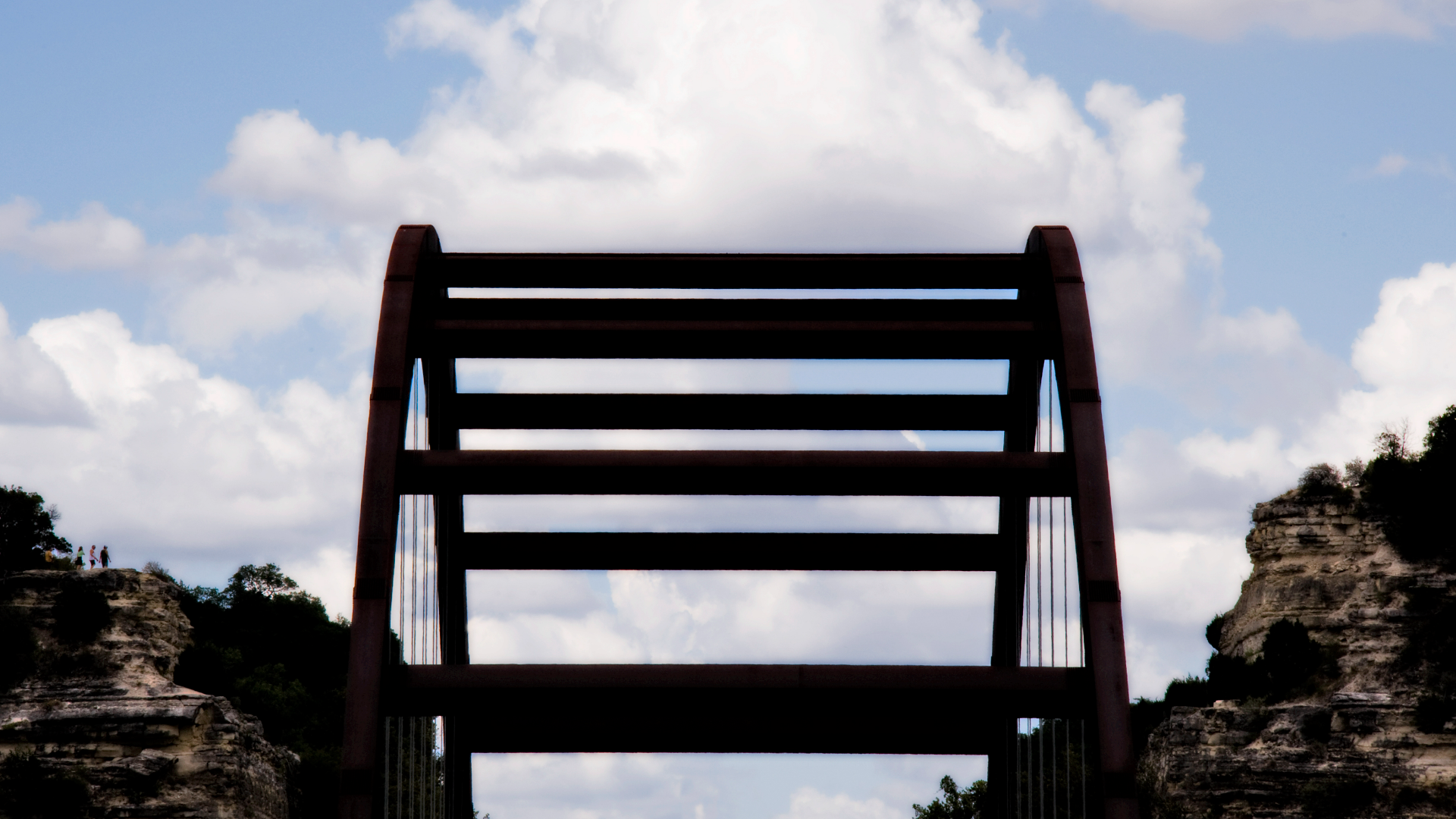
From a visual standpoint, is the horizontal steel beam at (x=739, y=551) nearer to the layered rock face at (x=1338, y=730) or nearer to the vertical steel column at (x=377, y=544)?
the vertical steel column at (x=377, y=544)

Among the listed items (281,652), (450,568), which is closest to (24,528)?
(281,652)

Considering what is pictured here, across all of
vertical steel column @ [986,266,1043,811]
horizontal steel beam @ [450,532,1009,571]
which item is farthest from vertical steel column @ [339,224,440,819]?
vertical steel column @ [986,266,1043,811]

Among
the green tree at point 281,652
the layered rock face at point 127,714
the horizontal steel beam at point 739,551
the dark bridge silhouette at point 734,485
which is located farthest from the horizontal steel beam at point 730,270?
the green tree at point 281,652

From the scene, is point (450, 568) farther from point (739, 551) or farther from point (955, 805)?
point (955, 805)

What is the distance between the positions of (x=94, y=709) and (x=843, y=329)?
1489 cm

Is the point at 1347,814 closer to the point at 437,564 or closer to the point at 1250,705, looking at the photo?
the point at 1250,705

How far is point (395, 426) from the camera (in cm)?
1427

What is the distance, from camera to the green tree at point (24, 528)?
49.7m

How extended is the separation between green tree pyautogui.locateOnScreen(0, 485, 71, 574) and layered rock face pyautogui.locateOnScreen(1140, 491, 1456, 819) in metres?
35.5

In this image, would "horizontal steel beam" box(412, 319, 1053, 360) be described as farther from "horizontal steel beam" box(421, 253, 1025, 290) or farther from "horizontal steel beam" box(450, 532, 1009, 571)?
"horizontal steel beam" box(450, 532, 1009, 571)

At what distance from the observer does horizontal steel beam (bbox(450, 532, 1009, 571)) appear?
1880 centimetres

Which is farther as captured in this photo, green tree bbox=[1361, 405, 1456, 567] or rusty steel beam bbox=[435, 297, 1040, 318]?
green tree bbox=[1361, 405, 1456, 567]

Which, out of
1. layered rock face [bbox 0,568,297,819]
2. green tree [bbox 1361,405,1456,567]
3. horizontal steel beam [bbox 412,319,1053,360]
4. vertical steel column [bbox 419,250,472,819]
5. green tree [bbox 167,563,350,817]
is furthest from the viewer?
green tree [bbox 167,563,350,817]

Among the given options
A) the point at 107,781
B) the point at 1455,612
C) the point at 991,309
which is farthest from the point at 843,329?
the point at 1455,612
